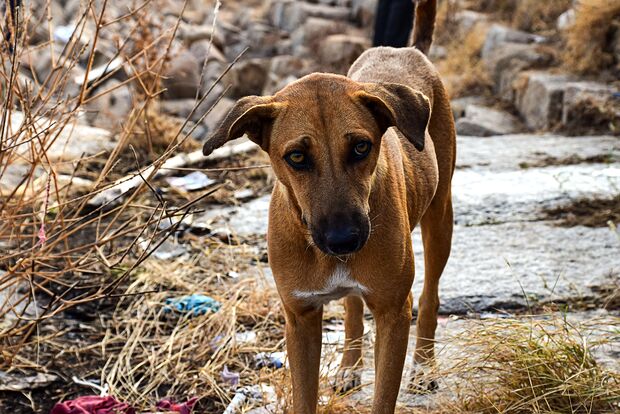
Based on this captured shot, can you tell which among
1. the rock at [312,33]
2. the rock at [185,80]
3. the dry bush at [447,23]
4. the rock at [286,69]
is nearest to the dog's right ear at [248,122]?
the rock at [185,80]

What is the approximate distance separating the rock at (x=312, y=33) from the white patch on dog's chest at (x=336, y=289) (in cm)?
1277

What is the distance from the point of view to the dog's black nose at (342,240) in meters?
2.98

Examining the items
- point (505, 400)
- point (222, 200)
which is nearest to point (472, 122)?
point (222, 200)

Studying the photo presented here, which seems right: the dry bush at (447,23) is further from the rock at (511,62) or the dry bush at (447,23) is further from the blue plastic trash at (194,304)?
the blue plastic trash at (194,304)

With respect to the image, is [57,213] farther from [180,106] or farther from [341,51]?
[341,51]

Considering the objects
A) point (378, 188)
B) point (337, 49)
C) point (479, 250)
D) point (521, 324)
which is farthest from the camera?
point (337, 49)

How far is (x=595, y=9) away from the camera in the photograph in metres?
9.55

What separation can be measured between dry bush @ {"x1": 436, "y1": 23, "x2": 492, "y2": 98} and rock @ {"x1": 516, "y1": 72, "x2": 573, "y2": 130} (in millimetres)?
1185

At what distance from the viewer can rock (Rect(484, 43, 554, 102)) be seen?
34.6 feet

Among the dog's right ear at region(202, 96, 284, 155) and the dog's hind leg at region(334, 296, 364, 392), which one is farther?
the dog's hind leg at region(334, 296, 364, 392)

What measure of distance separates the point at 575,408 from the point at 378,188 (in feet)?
3.96

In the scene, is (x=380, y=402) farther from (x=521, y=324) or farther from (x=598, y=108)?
(x=598, y=108)

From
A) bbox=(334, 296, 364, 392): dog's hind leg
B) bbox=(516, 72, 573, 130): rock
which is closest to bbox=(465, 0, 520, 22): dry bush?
bbox=(516, 72, 573, 130): rock

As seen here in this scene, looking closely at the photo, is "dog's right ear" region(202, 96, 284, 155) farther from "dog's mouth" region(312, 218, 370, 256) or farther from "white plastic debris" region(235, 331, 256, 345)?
"white plastic debris" region(235, 331, 256, 345)
